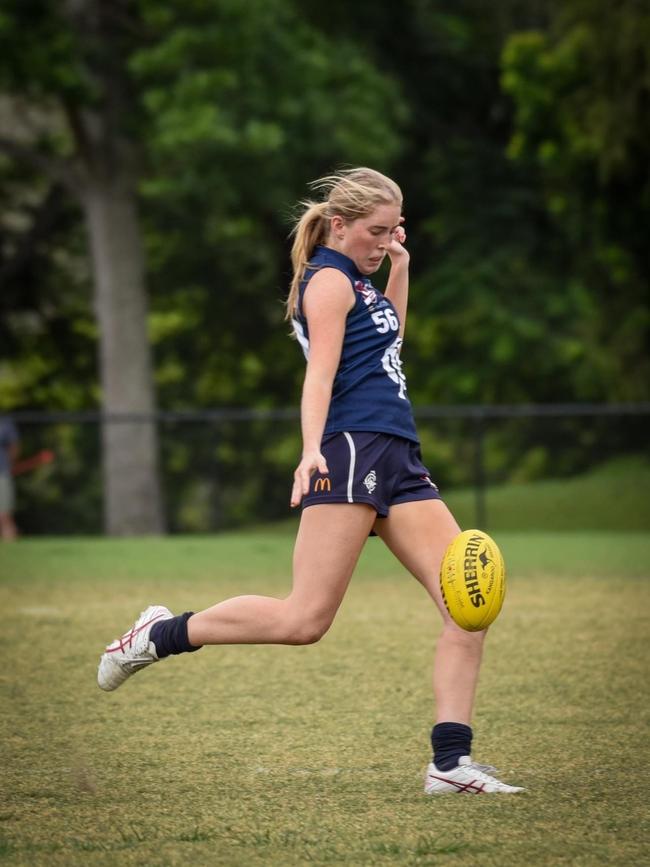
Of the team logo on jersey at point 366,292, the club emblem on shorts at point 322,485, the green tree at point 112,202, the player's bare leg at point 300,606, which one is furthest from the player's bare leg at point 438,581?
the green tree at point 112,202

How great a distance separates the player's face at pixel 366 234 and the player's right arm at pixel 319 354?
5.8 inches

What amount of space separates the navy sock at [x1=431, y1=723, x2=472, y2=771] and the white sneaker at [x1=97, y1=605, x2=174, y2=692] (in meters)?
1.10

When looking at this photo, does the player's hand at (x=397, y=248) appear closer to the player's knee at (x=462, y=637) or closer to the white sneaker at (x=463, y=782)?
the player's knee at (x=462, y=637)

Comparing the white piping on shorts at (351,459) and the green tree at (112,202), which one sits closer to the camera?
the white piping on shorts at (351,459)

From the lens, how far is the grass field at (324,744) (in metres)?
4.33

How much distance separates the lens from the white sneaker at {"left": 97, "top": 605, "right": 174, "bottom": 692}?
5445 mm

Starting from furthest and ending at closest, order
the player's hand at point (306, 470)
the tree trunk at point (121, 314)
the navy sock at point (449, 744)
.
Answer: the tree trunk at point (121, 314) < the navy sock at point (449, 744) < the player's hand at point (306, 470)

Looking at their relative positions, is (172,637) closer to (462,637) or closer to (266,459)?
(462,637)

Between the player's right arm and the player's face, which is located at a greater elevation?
the player's face

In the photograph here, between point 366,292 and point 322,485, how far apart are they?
72 cm

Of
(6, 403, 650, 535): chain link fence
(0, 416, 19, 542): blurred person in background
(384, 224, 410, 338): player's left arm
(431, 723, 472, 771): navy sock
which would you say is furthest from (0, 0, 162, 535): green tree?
(431, 723, 472, 771): navy sock

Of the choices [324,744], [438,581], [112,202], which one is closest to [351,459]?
[438,581]

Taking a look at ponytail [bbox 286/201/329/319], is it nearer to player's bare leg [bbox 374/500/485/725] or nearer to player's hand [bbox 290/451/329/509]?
player's hand [bbox 290/451/329/509]

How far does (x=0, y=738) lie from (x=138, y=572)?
811 cm
